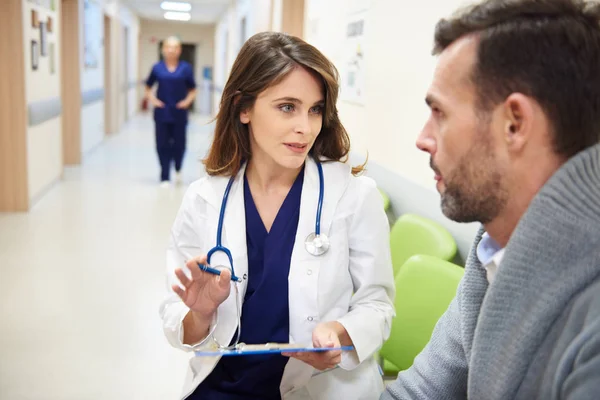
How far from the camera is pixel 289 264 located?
1.51 metres

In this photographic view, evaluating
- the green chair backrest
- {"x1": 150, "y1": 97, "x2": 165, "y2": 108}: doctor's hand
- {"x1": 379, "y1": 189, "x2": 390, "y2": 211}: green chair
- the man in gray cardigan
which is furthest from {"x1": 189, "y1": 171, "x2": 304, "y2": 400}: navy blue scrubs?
{"x1": 150, "y1": 97, "x2": 165, "y2": 108}: doctor's hand

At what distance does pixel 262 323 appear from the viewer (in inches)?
58.9

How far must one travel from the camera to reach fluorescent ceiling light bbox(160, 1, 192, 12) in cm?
1509

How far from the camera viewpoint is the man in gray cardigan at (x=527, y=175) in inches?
30.3

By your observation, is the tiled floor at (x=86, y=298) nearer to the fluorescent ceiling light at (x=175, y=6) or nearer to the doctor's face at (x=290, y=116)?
the doctor's face at (x=290, y=116)

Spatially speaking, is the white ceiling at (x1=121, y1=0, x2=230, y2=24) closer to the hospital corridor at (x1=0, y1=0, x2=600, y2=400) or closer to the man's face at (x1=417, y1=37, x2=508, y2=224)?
the hospital corridor at (x1=0, y1=0, x2=600, y2=400)

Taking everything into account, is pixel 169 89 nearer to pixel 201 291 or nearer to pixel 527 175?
pixel 201 291

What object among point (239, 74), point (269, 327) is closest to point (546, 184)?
point (269, 327)

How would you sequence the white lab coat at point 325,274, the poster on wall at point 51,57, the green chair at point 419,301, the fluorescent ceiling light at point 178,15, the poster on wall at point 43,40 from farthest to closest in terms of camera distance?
the fluorescent ceiling light at point 178,15
the poster on wall at point 51,57
the poster on wall at point 43,40
the green chair at point 419,301
the white lab coat at point 325,274

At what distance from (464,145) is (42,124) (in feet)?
20.7

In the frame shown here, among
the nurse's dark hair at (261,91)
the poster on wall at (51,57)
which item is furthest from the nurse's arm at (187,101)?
the nurse's dark hair at (261,91)

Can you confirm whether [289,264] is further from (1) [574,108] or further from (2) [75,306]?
(2) [75,306]

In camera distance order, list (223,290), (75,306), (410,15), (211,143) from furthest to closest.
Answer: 1. (75,306)
2. (410,15)
3. (211,143)
4. (223,290)

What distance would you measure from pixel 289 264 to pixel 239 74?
52 centimetres
